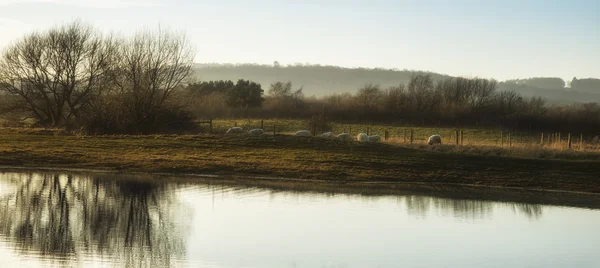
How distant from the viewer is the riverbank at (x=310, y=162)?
35.8 metres

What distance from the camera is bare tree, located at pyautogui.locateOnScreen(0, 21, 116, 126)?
66.7 m

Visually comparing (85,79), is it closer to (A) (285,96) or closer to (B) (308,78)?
(A) (285,96)

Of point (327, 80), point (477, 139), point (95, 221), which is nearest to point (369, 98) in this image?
point (477, 139)

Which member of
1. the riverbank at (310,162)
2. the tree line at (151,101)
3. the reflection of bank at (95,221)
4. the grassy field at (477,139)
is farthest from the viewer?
the tree line at (151,101)

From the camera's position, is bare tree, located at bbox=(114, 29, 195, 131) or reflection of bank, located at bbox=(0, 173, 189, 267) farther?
bare tree, located at bbox=(114, 29, 195, 131)

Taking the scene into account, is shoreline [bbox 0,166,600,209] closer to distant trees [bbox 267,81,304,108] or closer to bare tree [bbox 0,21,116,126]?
bare tree [bbox 0,21,116,126]

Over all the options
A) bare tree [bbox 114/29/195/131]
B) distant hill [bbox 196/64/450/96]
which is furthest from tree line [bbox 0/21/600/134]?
distant hill [bbox 196/64/450/96]

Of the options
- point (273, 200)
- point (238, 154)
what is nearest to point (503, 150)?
point (238, 154)

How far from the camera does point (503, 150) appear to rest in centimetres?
4303

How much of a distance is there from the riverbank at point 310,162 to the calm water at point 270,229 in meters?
6.92

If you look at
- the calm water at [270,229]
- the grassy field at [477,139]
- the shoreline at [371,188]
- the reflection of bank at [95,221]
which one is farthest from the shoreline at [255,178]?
the grassy field at [477,139]

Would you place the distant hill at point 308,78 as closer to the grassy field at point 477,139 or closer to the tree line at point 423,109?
the tree line at point 423,109

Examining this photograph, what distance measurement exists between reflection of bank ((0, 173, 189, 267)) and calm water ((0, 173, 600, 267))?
3 centimetres

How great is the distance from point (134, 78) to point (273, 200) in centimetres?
3626
